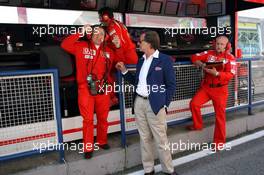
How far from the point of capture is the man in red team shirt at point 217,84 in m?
4.25

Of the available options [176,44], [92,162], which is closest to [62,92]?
[92,162]

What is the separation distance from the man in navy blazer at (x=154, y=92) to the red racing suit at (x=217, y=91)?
122 cm

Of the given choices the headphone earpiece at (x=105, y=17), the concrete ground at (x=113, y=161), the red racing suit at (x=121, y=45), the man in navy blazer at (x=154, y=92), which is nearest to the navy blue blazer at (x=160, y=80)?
the man in navy blazer at (x=154, y=92)

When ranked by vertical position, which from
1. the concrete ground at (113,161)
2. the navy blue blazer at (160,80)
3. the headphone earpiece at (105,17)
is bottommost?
the concrete ground at (113,161)

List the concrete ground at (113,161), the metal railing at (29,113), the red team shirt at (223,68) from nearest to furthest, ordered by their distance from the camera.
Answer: the metal railing at (29,113)
the concrete ground at (113,161)
the red team shirt at (223,68)

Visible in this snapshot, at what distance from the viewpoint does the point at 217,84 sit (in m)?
4.33

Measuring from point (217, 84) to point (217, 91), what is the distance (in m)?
0.10

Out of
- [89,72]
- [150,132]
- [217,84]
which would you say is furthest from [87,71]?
[217,84]

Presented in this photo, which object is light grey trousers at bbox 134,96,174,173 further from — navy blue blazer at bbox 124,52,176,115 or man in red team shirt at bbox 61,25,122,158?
man in red team shirt at bbox 61,25,122,158

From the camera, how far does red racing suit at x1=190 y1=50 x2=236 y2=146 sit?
4.26m

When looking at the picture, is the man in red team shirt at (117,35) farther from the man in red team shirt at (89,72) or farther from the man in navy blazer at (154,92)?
the man in navy blazer at (154,92)

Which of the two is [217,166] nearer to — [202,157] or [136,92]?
[202,157]

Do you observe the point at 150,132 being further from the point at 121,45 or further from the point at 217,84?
the point at 217,84

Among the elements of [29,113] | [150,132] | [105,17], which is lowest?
[150,132]
